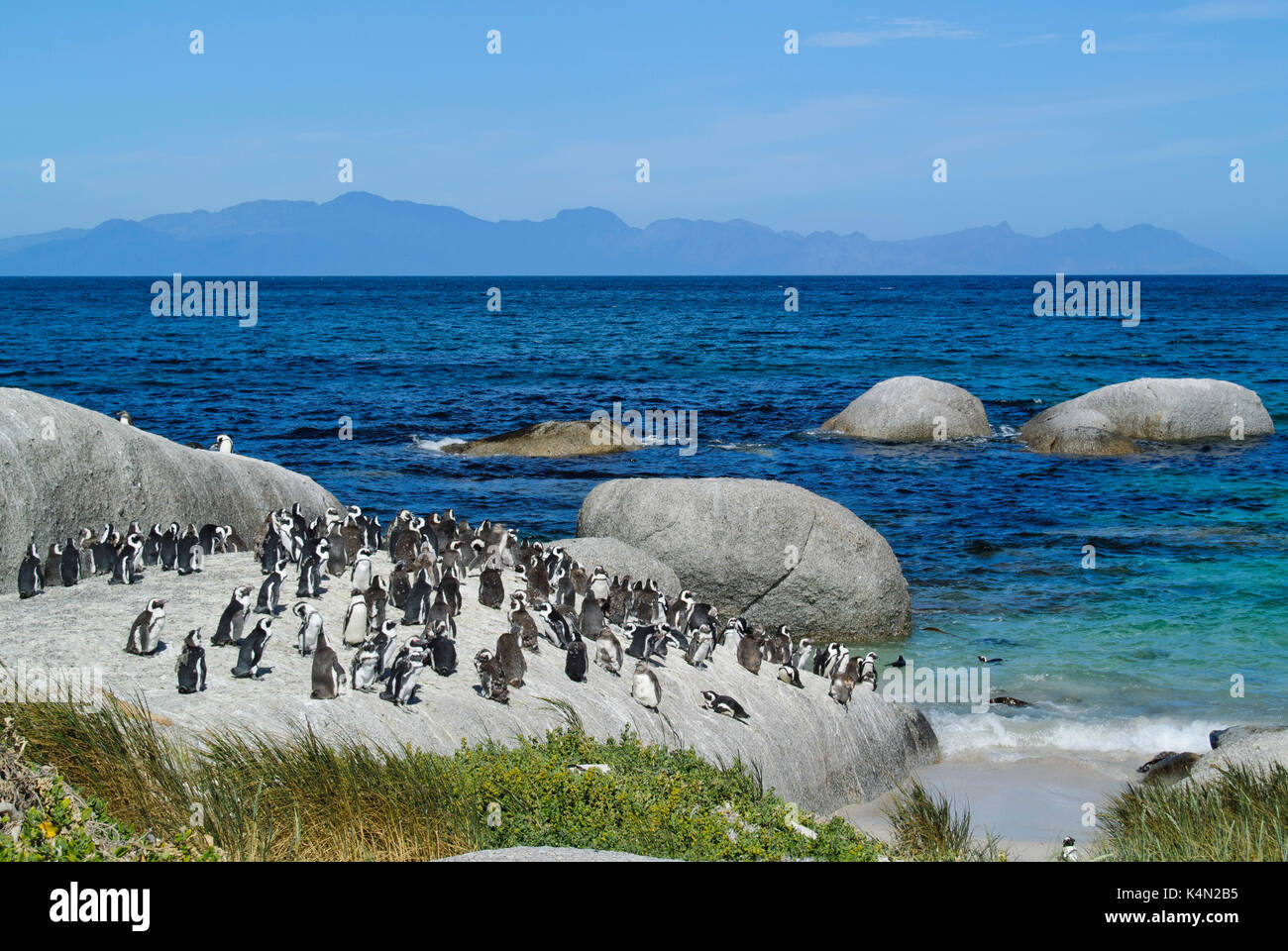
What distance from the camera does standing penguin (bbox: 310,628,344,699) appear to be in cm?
945

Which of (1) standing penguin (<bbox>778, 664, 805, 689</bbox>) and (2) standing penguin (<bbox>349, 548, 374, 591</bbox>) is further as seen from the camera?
(2) standing penguin (<bbox>349, 548, 374, 591</bbox>)

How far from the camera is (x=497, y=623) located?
1249cm

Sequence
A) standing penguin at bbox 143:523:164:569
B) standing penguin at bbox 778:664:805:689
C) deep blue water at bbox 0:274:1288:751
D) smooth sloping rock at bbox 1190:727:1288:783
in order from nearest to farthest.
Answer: smooth sloping rock at bbox 1190:727:1288:783 → standing penguin at bbox 778:664:805:689 → standing penguin at bbox 143:523:164:569 → deep blue water at bbox 0:274:1288:751

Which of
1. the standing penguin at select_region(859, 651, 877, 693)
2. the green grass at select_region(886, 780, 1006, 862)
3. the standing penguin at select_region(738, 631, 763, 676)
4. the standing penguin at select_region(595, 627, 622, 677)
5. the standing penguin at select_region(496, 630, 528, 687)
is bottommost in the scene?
the green grass at select_region(886, 780, 1006, 862)

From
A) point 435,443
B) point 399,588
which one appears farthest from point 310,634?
point 435,443

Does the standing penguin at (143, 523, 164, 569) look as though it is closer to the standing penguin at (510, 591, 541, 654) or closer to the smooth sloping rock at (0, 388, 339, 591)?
the smooth sloping rock at (0, 388, 339, 591)

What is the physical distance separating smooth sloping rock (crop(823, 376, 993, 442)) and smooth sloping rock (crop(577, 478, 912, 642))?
656 inches

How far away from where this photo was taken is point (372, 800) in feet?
24.0

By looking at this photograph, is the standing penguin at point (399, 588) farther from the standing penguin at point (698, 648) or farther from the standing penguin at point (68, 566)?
the standing penguin at point (68, 566)

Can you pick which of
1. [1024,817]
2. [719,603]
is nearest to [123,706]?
[1024,817]

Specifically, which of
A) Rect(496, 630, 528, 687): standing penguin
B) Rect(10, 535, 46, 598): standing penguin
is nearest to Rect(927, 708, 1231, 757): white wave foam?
Rect(496, 630, 528, 687): standing penguin
